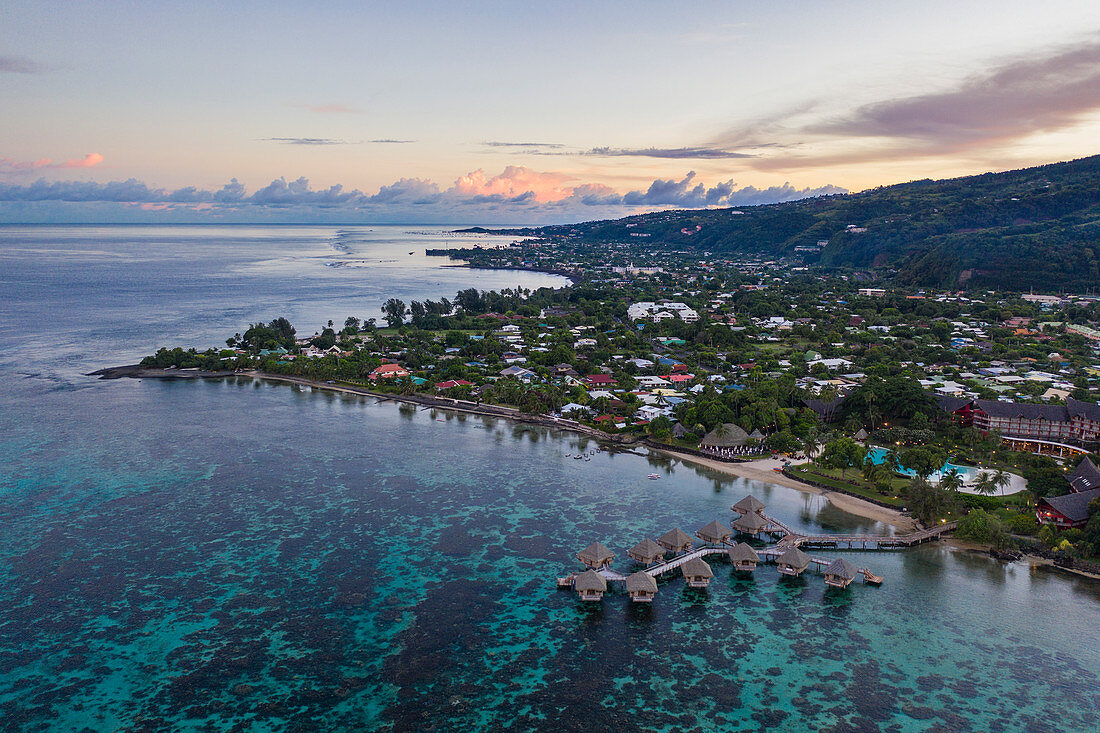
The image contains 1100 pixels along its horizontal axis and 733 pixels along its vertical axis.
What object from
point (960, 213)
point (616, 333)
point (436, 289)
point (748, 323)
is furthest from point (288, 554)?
point (960, 213)

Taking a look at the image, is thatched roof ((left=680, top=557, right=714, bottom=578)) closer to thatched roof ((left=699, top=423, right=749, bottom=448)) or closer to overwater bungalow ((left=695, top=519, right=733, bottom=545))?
overwater bungalow ((left=695, top=519, right=733, bottom=545))

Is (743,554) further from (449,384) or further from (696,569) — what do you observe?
(449,384)

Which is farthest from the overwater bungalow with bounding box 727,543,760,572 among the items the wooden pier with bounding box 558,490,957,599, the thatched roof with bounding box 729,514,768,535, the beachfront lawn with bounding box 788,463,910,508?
the beachfront lawn with bounding box 788,463,910,508

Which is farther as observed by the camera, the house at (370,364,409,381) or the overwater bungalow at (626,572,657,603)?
the house at (370,364,409,381)

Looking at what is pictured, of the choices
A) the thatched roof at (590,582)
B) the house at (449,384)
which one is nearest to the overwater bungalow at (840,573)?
the thatched roof at (590,582)

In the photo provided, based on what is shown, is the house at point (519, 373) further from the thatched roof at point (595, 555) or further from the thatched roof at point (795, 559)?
the thatched roof at point (795, 559)

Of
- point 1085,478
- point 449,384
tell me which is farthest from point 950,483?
point 449,384
